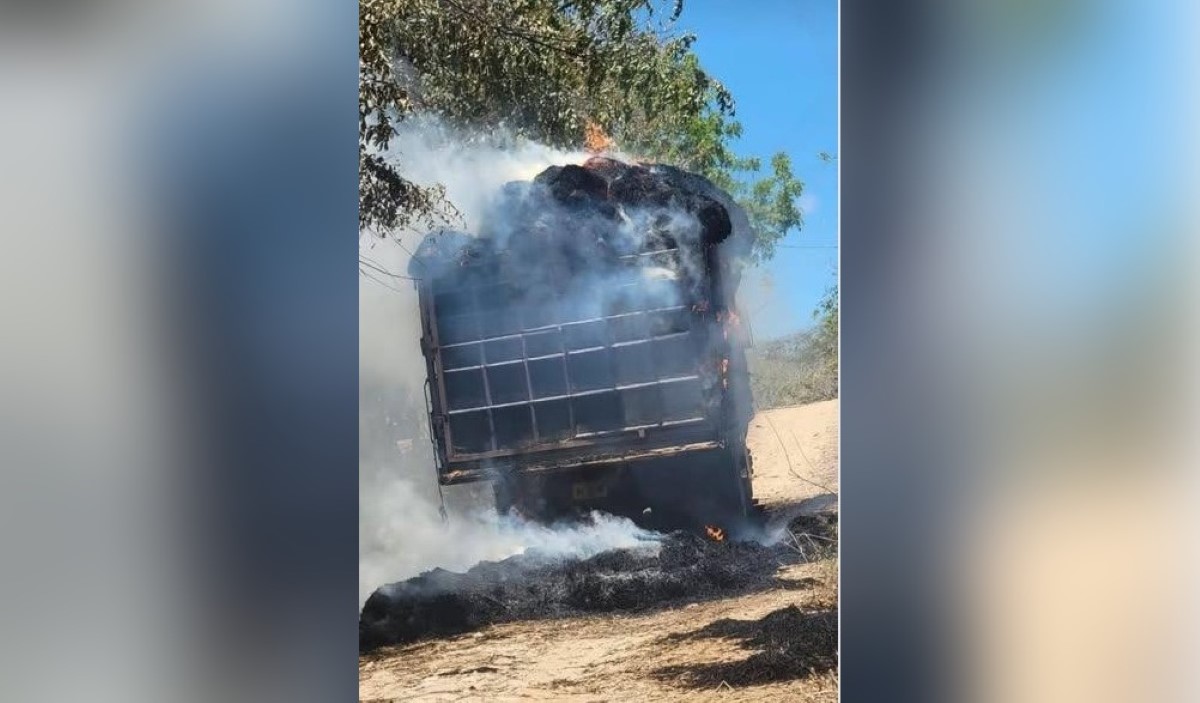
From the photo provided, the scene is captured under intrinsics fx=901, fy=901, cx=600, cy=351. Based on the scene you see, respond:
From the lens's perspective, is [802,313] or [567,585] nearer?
[567,585]

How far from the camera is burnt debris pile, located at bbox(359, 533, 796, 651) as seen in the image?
3.27 meters

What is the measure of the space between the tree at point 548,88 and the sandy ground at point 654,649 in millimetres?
815

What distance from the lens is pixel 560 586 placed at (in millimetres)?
3369

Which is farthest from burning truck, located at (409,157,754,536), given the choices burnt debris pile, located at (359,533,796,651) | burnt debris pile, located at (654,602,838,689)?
burnt debris pile, located at (654,602,838,689)

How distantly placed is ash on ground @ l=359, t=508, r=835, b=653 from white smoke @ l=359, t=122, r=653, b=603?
0.21ft

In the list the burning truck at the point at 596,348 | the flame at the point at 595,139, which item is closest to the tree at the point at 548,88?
the flame at the point at 595,139

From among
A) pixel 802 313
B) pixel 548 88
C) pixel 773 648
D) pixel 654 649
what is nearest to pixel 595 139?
pixel 548 88

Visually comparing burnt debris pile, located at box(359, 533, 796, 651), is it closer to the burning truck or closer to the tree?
the burning truck

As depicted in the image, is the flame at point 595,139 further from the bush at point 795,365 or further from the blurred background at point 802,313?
the bush at point 795,365

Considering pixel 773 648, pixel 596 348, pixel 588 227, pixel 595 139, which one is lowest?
pixel 773 648

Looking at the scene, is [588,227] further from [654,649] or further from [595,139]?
[654,649]

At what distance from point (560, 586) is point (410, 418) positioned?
2.75 feet
